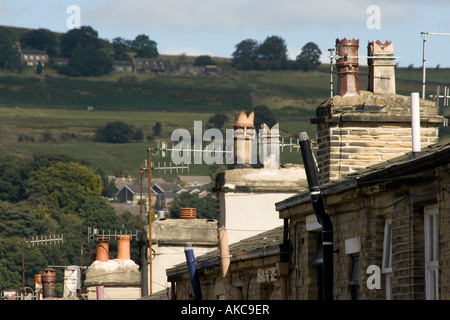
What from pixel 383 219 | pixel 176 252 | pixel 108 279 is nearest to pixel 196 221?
pixel 176 252

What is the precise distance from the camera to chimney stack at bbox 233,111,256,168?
90.0 feet

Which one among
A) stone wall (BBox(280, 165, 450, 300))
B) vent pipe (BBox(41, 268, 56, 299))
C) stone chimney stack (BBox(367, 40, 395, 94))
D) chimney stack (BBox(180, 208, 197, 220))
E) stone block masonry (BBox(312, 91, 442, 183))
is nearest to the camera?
stone wall (BBox(280, 165, 450, 300))

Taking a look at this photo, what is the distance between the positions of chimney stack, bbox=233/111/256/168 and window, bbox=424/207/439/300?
1442cm

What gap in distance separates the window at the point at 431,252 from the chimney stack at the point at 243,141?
14.4 metres

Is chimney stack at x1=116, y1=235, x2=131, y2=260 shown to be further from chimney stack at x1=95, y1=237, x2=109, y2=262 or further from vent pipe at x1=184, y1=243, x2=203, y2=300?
vent pipe at x1=184, y1=243, x2=203, y2=300

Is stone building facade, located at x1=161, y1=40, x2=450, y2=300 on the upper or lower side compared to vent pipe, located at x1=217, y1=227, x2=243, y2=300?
upper

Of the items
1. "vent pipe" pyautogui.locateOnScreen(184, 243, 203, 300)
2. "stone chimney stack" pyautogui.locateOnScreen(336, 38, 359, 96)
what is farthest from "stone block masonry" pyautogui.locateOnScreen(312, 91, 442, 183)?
"vent pipe" pyautogui.locateOnScreen(184, 243, 203, 300)

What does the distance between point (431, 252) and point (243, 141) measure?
1461 centimetres

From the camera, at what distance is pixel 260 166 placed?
2706cm

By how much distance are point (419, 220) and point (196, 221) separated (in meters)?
21.1

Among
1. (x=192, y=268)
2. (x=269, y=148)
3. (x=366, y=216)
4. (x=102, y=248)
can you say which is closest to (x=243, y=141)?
(x=269, y=148)

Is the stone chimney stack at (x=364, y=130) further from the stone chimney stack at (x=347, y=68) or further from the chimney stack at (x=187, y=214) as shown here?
the chimney stack at (x=187, y=214)

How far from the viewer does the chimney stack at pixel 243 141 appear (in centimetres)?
2742

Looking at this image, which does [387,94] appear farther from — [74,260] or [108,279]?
[74,260]
